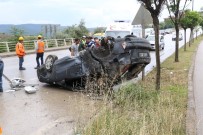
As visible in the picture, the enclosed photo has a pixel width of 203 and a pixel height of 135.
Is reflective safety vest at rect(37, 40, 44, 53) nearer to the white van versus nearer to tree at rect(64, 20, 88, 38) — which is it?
the white van

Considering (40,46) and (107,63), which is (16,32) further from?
(107,63)

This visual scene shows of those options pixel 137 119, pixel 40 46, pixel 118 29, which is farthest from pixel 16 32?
pixel 137 119

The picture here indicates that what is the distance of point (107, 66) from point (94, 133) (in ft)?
17.7

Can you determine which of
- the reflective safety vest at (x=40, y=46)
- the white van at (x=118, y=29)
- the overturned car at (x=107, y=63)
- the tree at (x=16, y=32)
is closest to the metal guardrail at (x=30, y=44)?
the tree at (x=16, y=32)

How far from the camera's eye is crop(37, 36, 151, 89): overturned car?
1066cm

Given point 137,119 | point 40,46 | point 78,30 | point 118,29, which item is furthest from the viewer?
point 78,30

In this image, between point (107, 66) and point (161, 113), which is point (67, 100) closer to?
point (107, 66)

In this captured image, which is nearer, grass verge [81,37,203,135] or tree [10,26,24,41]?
grass verge [81,37,203,135]

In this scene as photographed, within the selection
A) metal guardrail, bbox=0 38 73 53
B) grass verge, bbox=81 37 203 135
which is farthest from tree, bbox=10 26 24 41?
grass verge, bbox=81 37 203 135

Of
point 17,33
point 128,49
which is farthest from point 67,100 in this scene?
point 17,33

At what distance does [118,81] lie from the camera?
1088 cm

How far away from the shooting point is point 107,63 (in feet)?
35.0

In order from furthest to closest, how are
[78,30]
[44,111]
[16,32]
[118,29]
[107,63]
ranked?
[78,30], [16,32], [118,29], [107,63], [44,111]

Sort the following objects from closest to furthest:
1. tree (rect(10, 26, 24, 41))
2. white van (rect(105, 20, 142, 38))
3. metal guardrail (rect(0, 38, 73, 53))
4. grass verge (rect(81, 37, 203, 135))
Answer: grass verge (rect(81, 37, 203, 135)), white van (rect(105, 20, 142, 38)), metal guardrail (rect(0, 38, 73, 53)), tree (rect(10, 26, 24, 41))
